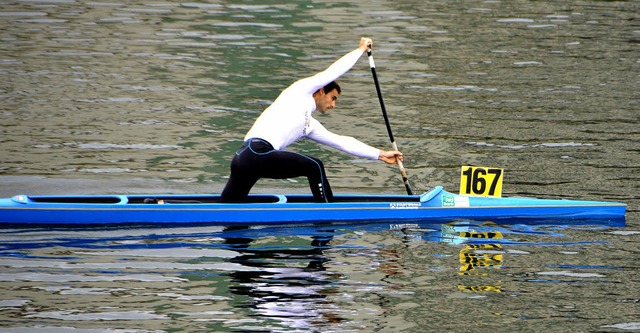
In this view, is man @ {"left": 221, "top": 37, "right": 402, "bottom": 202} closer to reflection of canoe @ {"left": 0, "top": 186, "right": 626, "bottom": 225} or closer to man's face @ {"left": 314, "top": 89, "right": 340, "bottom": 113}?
man's face @ {"left": 314, "top": 89, "right": 340, "bottom": 113}

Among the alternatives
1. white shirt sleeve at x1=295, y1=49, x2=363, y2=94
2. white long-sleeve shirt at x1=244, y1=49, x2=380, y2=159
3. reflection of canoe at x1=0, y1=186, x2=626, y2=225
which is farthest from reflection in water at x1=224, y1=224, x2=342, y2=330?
white shirt sleeve at x1=295, y1=49, x2=363, y2=94

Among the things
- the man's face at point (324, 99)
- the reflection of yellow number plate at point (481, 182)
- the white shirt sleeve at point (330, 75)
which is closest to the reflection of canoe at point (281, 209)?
the reflection of yellow number plate at point (481, 182)

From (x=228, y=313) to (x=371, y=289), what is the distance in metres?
1.49

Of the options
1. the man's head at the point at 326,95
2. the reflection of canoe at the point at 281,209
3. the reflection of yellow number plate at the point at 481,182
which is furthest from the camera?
the reflection of yellow number plate at the point at 481,182

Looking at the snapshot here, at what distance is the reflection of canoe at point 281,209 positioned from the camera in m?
12.6

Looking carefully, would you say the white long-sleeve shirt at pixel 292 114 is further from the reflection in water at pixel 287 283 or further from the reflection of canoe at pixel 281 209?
the reflection in water at pixel 287 283

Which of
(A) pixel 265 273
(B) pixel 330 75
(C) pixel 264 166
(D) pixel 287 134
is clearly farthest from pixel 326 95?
(A) pixel 265 273

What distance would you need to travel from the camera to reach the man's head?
12.9 metres

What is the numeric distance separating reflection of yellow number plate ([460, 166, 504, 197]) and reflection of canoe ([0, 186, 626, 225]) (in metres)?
0.08

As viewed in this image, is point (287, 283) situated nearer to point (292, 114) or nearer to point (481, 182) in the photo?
point (292, 114)

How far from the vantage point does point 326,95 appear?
12914mm

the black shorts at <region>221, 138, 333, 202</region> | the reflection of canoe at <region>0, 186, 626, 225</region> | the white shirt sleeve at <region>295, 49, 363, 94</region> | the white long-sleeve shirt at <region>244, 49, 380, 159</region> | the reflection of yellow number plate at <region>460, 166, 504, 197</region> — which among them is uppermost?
the white shirt sleeve at <region>295, 49, 363, 94</region>

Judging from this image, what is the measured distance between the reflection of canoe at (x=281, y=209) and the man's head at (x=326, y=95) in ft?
3.62

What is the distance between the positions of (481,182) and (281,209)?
2.42 meters
